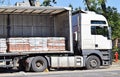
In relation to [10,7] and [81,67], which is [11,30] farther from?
[81,67]

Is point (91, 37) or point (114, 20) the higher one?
point (114, 20)

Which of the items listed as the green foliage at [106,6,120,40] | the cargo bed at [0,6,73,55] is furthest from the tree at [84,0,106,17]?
the cargo bed at [0,6,73,55]

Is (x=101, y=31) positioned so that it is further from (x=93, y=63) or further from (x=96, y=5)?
(x=96, y=5)

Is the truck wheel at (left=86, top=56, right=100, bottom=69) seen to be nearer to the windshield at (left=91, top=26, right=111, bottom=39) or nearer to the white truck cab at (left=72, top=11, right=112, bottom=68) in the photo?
the white truck cab at (left=72, top=11, right=112, bottom=68)

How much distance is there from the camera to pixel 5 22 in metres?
25.7

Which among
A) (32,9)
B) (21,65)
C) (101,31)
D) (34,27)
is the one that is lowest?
(21,65)

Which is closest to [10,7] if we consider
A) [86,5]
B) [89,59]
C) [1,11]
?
[1,11]

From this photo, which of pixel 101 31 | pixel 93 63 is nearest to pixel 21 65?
pixel 93 63

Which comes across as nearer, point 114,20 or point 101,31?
point 101,31

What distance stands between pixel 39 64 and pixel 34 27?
408cm

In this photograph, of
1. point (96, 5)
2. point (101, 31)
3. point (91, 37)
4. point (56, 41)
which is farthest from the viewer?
point (96, 5)

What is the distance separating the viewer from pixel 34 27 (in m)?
26.6

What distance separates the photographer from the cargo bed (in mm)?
23547

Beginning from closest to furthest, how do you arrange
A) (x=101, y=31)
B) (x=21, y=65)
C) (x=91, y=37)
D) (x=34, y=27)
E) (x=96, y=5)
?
(x=21, y=65) → (x=91, y=37) → (x=101, y=31) → (x=34, y=27) → (x=96, y=5)
